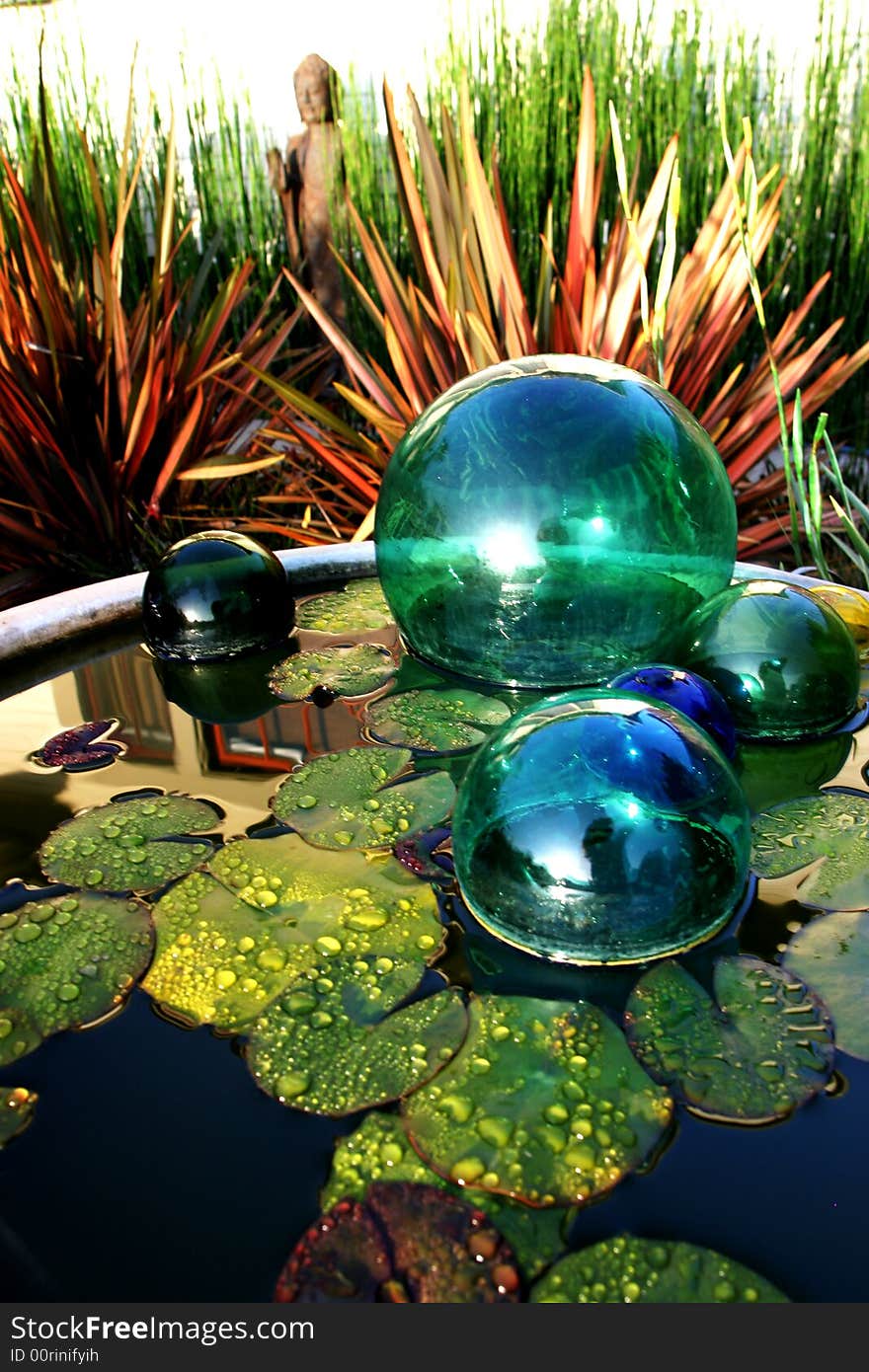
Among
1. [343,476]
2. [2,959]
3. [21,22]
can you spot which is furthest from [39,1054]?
[21,22]

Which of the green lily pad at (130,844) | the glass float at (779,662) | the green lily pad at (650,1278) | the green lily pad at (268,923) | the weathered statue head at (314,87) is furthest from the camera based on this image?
the weathered statue head at (314,87)

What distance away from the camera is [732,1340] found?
0.54 m

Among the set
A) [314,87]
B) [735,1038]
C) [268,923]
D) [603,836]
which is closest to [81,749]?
[268,923]

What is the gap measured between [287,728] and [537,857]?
0.54 meters

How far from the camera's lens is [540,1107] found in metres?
0.67

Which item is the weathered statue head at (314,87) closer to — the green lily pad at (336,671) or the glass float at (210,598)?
the glass float at (210,598)

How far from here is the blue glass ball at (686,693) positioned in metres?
1.03

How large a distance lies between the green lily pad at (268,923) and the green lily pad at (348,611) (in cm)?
60

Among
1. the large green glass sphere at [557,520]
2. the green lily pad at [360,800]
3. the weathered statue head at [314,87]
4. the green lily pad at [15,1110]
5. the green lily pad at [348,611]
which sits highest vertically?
the weathered statue head at [314,87]

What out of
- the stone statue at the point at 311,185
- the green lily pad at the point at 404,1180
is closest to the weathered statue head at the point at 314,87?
the stone statue at the point at 311,185

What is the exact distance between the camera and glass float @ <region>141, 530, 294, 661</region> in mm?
1359

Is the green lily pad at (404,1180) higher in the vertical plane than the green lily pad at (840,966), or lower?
higher

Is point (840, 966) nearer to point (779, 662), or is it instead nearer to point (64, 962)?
point (779, 662)

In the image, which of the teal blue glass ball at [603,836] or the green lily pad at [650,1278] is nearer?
the green lily pad at [650,1278]
